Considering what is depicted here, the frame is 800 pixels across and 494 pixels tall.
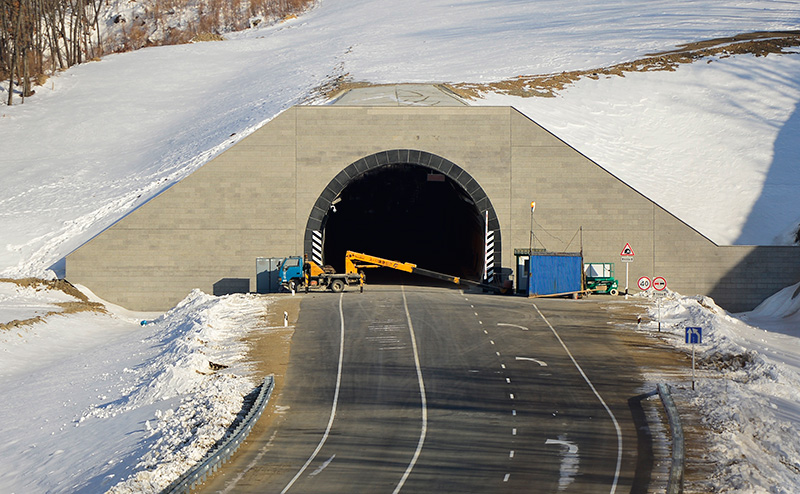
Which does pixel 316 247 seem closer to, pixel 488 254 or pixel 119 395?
pixel 488 254

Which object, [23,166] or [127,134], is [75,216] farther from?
[127,134]

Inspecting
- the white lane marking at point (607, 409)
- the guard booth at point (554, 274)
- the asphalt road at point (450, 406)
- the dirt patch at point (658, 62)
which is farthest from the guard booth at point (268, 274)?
the dirt patch at point (658, 62)

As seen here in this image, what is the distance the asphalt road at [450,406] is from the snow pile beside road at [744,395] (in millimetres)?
2410

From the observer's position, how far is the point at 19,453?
26625 millimetres

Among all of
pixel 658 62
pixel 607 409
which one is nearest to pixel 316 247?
pixel 607 409

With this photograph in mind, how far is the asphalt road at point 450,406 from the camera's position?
833 inches

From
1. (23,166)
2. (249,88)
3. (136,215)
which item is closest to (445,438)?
(136,215)

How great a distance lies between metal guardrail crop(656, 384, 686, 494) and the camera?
19797 mm

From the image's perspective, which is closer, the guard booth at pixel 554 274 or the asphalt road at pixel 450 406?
the asphalt road at pixel 450 406

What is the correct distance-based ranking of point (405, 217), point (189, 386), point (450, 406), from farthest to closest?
point (405, 217) → point (189, 386) → point (450, 406)

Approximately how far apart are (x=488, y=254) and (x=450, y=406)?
24.6m

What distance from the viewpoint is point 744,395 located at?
90.5 feet

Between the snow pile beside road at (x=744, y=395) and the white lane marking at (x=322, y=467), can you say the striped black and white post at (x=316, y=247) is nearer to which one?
the snow pile beside road at (x=744, y=395)

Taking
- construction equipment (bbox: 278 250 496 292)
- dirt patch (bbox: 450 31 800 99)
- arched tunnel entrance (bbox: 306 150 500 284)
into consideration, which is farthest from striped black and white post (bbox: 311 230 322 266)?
dirt patch (bbox: 450 31 800 99)
